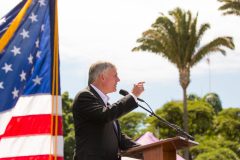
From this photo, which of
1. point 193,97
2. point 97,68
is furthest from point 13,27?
point 193,97

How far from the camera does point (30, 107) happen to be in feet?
21.6

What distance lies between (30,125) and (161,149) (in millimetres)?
2613

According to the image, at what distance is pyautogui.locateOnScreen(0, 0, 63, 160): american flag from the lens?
6352mm

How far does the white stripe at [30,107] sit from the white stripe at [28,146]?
0.75 ft

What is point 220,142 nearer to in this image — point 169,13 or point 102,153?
point 169,13

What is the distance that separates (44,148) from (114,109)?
7.56 feet

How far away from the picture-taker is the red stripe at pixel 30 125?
20.9ft

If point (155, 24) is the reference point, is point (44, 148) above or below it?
below

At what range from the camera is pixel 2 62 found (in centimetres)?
665

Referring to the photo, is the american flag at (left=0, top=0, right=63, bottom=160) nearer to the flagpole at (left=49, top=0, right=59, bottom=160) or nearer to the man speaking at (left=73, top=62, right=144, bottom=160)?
the flagpole at (left=49, top=0, right=59, bottom=160)

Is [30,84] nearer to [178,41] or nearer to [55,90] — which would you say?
[55,90]

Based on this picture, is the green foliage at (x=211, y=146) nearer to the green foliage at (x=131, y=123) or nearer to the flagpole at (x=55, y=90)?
the green foliage at (x=131, y=123)

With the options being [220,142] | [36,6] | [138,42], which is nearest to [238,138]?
[220,142]

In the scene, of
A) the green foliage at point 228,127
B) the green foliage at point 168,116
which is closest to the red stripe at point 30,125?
the green foliage at point 168,116
